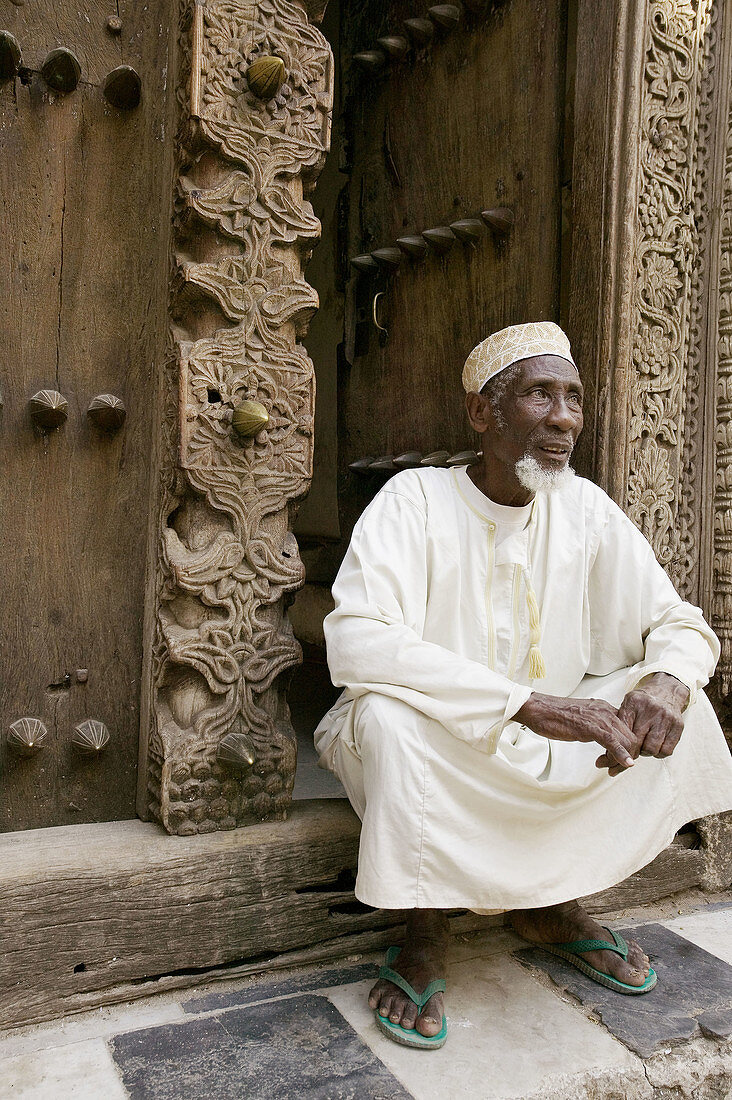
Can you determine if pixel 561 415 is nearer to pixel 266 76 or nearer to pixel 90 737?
pixel 266 76

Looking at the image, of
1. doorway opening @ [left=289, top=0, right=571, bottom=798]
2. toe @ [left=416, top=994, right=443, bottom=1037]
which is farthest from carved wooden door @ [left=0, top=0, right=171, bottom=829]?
toe @ [left=416, top=994, right=443, bottom=1037]

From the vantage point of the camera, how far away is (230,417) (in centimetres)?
209

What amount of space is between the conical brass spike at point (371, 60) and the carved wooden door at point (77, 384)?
1.12m

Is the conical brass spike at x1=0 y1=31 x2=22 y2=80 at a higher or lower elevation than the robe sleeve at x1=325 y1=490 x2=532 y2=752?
higher

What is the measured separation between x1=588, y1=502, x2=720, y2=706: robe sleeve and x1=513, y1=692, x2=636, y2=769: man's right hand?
0.33m

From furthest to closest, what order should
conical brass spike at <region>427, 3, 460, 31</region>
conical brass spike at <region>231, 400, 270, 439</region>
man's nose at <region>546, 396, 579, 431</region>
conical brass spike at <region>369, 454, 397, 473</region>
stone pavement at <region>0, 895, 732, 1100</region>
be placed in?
conical brass spike at <region>369, 454, 397, 473</region> < conical brass spike at <region>427, 3, 460, 31</region> < man's nose at <region>546, 396, 579, 431</region> < conical brass spike at <region>231, 400, 270, 439</region> < stone pavement at <region>0, 895, 732, 1100</region>

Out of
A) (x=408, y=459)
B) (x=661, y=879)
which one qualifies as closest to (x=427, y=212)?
(x=408, y=459)

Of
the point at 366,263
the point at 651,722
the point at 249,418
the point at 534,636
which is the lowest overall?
the point at 651,722

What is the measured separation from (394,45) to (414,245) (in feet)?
2.33

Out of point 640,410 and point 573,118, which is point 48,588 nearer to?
point 640,410

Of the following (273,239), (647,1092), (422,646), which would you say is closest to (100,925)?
(422,646)

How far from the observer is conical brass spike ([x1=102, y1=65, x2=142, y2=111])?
208cm

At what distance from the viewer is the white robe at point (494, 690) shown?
1814 millimetres

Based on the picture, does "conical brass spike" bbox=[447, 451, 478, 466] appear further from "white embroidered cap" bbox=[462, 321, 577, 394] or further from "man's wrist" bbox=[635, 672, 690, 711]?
"man's wrist" bbox=[635, 672, 690, 711]
